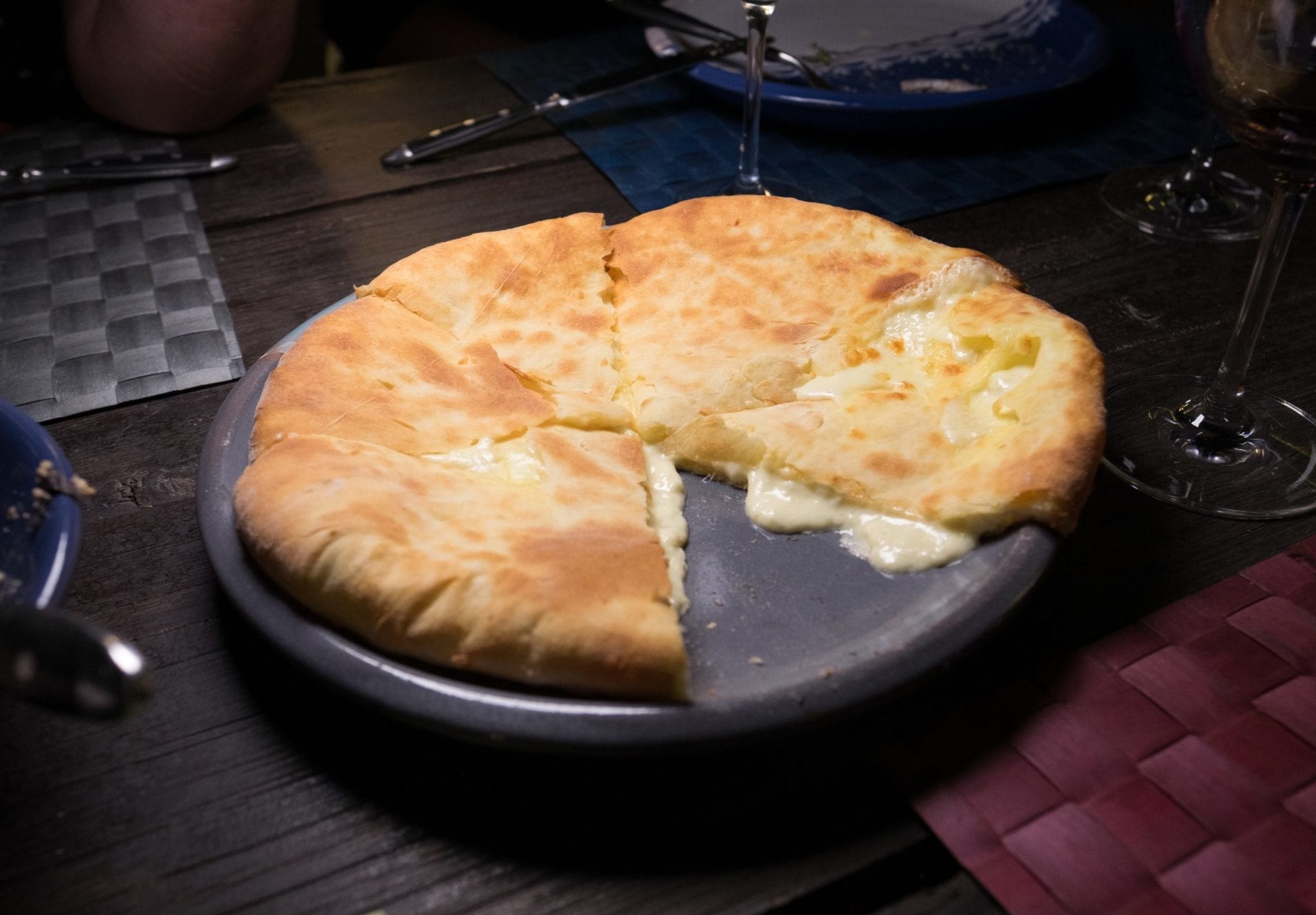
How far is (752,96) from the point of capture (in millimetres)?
1837

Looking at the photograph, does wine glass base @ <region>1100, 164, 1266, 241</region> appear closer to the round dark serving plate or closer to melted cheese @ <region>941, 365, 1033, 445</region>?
melted cheese @ <region>941, 365, 1033, 445</region>

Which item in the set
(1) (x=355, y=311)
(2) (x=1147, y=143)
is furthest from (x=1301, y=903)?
(2) (x=1147, y=143)

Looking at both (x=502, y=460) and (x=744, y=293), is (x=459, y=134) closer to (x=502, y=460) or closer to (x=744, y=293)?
(x=744, y=293)

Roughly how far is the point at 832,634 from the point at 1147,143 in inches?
64.1

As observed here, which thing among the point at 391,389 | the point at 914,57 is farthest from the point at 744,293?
the point at 914,57

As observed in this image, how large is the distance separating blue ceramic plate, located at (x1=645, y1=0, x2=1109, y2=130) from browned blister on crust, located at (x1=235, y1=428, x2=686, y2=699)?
125 centimetres

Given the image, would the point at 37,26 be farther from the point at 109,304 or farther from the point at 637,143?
the point at 637,143

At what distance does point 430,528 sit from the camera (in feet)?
3.22

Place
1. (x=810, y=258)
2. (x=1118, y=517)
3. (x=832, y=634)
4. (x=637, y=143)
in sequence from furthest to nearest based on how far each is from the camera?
(x=637, y=143)
(x=810, y=258)
(x=1118, y=517)
(x=832, y=634)

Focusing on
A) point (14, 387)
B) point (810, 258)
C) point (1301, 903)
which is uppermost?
point (810, 258)

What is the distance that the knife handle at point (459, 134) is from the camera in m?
2.03

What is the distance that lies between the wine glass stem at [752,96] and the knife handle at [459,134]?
1.54 feet

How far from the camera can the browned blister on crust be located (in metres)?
0.86

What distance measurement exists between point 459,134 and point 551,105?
21cm
